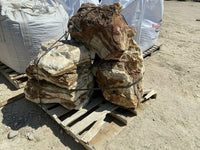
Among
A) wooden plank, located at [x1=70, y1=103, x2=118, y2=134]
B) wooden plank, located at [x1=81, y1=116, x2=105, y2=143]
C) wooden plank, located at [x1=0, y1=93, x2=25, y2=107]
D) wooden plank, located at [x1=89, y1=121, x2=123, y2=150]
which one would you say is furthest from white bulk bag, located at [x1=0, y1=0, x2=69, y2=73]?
wooden plank, located at [x1=89, y1=121, x2=123, y2=150]

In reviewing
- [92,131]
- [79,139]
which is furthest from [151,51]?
[79,139]

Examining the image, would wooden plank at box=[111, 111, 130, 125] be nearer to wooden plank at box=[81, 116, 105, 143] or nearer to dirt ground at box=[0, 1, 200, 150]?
dirt ground at box=[0, 1, 200, 150]

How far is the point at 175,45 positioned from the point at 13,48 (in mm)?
4881

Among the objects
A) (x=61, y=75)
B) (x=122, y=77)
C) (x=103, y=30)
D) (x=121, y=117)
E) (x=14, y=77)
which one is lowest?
(x=121, y=117)

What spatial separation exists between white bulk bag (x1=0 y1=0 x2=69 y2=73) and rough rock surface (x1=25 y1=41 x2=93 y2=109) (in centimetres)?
81

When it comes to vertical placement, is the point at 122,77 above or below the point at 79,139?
above

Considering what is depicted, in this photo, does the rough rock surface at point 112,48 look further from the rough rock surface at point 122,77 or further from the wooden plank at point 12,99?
the wooden plank at point 12,99

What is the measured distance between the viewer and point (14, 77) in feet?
11.0

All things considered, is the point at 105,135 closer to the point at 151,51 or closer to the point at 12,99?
the point at 12,99

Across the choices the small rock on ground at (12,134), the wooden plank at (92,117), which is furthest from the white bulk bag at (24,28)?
the wooden plank at (92,117)

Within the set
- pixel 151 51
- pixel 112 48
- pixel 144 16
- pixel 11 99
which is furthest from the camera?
pixel 151 51

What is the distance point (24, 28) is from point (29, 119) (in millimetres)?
1612

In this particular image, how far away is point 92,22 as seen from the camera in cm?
227

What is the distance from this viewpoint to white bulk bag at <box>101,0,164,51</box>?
13.0ft
